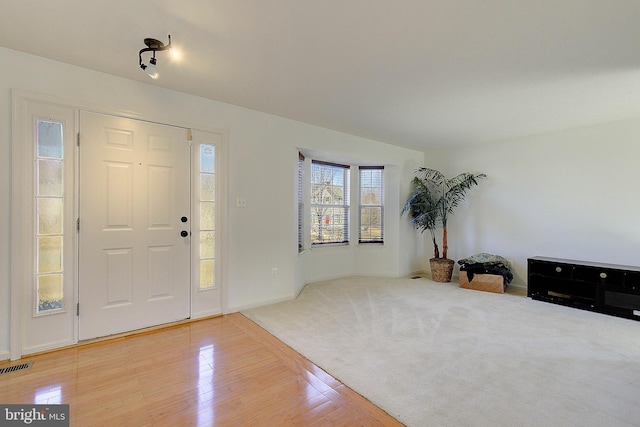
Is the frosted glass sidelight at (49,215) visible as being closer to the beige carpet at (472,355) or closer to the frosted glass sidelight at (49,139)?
the frosted glass sidelight at (49,139)

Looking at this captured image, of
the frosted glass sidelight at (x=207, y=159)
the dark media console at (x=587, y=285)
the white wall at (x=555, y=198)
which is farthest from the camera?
the white wall at (x=555, y=198)

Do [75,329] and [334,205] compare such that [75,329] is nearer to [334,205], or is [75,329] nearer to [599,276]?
[334,205]

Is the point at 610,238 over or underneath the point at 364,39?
underneath

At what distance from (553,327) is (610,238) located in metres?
1.83

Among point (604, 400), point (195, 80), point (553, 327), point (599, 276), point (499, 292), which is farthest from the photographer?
point (499, 292)

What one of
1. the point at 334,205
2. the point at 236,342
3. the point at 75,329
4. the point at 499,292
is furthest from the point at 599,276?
the point at 75,329

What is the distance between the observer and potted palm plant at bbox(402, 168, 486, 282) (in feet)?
16.5

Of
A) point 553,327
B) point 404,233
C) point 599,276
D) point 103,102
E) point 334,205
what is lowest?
point 553,327

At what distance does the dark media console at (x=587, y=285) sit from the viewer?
11.0 feet

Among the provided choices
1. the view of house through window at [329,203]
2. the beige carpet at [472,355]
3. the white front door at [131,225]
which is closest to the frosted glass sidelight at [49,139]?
the white front door at [131,225]

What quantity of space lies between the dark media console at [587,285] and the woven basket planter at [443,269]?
1.17 metres

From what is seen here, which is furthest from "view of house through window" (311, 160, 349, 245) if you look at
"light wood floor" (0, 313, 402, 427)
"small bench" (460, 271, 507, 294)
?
"light wood floor" (0, 313, 402, 427)

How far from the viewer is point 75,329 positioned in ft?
8.32

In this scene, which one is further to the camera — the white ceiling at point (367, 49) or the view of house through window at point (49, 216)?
the view of house through window at point (49, 216)
